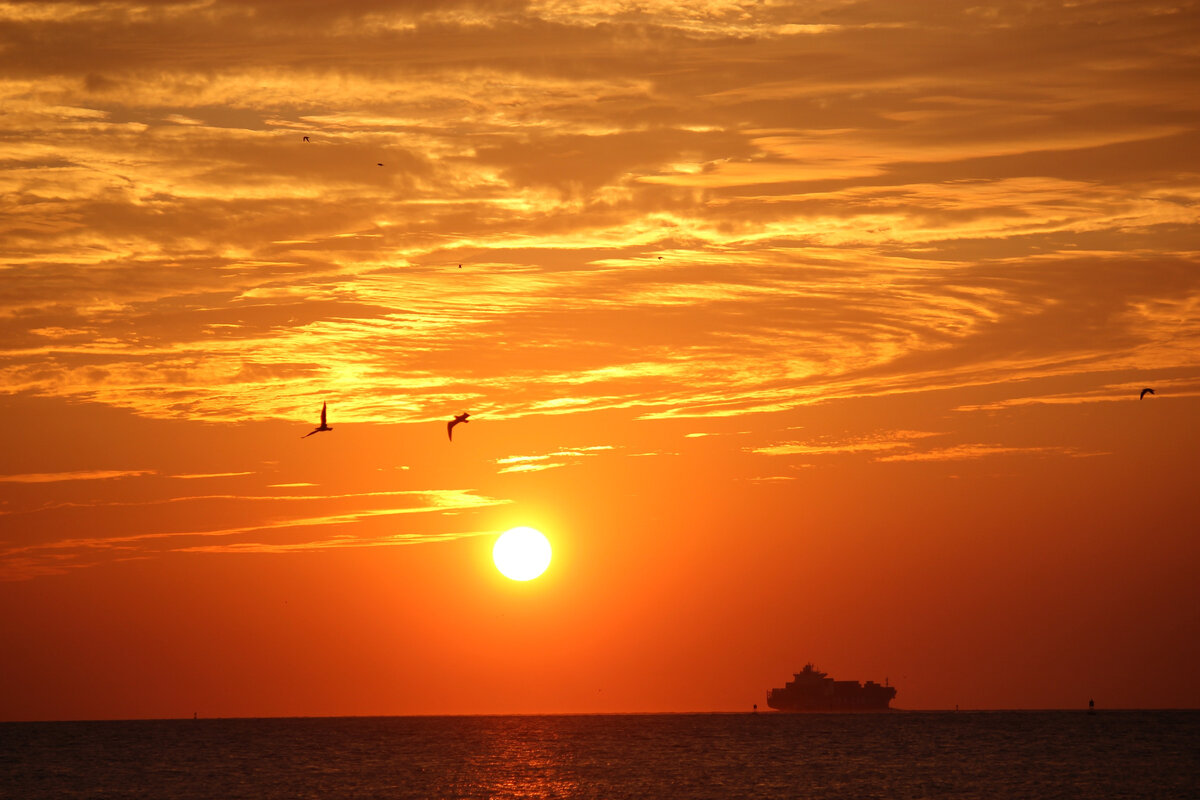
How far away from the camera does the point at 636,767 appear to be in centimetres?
12544

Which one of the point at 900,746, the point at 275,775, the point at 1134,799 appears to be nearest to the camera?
the point at 1134,799

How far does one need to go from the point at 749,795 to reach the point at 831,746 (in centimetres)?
6265

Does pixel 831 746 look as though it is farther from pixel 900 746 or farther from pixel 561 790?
→ pixel 561 790

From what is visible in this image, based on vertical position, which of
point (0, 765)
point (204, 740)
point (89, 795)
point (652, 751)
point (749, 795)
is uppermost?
point (204, 740)

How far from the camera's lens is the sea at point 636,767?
102 meters

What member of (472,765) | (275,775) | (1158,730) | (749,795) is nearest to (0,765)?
(275,775)

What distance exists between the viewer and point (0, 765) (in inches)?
5576

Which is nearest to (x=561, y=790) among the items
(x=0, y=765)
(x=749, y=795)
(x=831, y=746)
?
(x=749, y=795)

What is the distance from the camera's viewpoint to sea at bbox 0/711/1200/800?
102 m

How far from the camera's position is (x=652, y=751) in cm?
14838

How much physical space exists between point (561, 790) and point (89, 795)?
34.1m

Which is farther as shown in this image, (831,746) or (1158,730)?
(1158,730)

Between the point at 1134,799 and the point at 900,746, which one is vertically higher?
the point at 900,746

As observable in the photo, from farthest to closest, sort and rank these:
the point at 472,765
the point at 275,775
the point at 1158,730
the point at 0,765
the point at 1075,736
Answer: the point at 1158,730
the point at 1075,736
the point at 0,765
the point at 472,765
the point at 275,775
